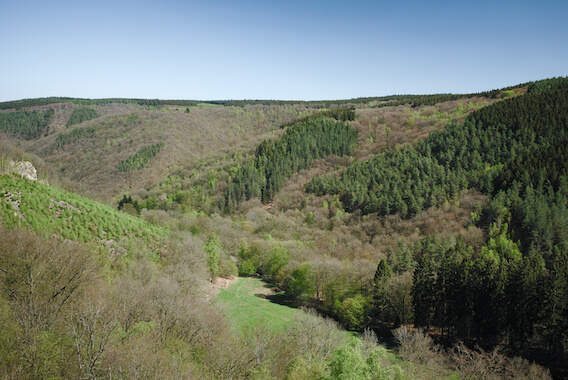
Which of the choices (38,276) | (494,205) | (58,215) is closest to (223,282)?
(58,215)

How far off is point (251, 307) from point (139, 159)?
148 meters

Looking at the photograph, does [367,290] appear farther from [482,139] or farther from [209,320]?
[482,139]

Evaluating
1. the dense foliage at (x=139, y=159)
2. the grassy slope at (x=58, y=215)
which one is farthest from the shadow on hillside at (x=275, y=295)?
the dense foliage at (x=139, y=159)

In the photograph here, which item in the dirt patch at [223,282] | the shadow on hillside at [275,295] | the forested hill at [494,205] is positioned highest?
the forested hill at [494,205]

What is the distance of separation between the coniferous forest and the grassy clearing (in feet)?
1.91

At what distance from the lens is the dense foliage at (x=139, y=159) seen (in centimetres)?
16975

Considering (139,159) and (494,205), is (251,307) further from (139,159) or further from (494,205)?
(139,159)

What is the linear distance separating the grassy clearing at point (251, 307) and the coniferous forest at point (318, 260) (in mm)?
583

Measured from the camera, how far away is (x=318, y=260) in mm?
60625

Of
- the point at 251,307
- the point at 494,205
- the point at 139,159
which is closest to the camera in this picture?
the point at 251,307

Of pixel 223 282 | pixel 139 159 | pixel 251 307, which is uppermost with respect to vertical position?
pixel 139 159

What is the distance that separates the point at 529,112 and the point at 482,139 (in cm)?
1968

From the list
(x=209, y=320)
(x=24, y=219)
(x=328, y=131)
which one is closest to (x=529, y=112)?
(x=328, y=131)

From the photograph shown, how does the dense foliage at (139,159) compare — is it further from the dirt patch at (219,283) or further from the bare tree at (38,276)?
the bare tree at (38,276)
